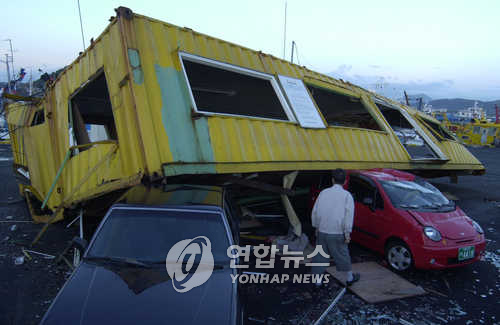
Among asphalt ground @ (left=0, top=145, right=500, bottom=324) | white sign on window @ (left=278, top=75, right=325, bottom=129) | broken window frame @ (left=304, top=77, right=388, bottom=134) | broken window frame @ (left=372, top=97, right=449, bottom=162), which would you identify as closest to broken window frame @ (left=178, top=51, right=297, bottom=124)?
white sign on window @ (left=278, top=75, right=325, bottom=129)

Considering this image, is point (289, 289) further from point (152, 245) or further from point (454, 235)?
point (454, 235)

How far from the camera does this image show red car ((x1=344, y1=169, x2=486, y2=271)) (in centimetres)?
507

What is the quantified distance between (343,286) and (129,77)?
4.88 m

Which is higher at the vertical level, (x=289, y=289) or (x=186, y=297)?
(x=186, y=297)

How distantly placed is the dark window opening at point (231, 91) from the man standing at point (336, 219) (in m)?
3.73

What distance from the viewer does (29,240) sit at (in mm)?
6531

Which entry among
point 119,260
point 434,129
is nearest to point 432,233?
point 119,260

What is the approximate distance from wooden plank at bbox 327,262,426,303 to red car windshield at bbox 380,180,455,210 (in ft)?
4.36

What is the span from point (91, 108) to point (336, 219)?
9.58 meters

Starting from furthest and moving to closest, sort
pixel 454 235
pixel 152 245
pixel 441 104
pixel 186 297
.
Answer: pixel 441 104 → pixel 454 235 → pixel 152 245 → pixel 186 297

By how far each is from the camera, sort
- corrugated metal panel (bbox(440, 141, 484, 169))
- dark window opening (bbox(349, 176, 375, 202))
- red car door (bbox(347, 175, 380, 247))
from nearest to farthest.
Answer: red car door (bbox(347, 175, 380, 247)) < dark window opening (bbox(349, 176, 375, 202)) < corrugated metal panel (bbox(440, 141, 484, 169))

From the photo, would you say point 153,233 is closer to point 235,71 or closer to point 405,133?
point 235,71

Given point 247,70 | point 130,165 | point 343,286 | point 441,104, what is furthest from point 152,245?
point 441,104

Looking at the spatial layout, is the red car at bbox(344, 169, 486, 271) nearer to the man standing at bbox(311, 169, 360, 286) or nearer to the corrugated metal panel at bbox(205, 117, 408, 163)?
the corrugated metal panel at bbox(205, 117, 408, 163)
